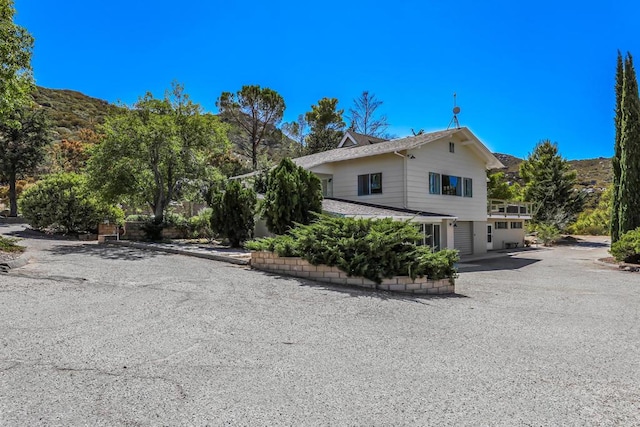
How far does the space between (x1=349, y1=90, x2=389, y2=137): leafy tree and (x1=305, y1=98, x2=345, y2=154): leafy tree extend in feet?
5.16

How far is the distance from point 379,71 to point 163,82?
11.1 m

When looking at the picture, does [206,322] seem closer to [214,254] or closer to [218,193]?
[214,254]

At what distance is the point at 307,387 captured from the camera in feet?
11.4

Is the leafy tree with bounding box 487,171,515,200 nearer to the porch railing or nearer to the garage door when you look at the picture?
the porch railing

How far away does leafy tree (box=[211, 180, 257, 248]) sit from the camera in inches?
614

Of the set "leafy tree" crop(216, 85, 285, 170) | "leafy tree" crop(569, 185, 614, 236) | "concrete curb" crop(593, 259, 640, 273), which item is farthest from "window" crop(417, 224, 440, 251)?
"leafy tree" crop(569, 185, 614, 236)

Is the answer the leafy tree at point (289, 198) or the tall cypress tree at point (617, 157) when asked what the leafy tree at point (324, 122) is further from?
the leafy tree at point (289, 198)

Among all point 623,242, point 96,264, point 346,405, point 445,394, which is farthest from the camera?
point 623,242

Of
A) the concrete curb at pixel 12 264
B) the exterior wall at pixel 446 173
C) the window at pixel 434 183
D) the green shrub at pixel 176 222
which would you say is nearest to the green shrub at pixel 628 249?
the exterior wall at pixel 446 173

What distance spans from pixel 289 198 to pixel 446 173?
33.5ft

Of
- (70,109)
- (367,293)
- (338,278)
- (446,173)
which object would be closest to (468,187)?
(446,173)

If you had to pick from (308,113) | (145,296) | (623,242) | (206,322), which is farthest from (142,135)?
(308,113)

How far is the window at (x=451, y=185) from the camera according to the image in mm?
19625

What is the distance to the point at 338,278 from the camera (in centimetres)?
932
